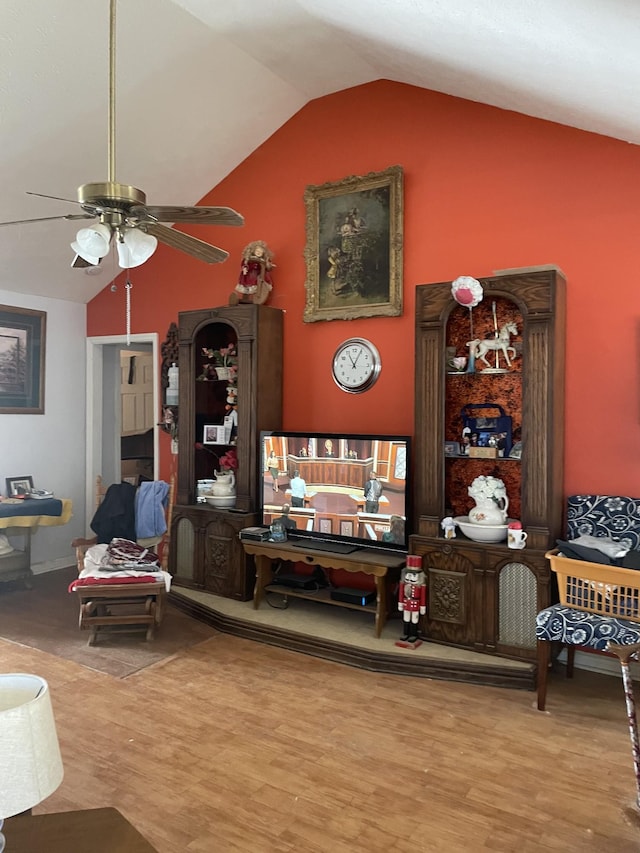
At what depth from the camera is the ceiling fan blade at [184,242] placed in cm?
273

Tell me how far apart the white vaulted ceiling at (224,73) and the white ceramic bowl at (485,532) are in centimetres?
227

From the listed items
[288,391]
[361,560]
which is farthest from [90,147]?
[361,560]

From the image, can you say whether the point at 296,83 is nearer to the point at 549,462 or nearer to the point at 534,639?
the point at 549,462

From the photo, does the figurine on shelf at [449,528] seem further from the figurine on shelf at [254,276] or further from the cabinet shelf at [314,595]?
the figurine on shelf at [254,276]

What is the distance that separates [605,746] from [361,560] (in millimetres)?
1662

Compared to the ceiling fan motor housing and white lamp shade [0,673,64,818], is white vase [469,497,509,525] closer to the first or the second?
the ceiling fan motor housing

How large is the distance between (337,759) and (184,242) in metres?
2.39

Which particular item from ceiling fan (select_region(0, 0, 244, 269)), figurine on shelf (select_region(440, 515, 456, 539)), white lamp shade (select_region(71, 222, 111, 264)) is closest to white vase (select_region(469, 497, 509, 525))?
figurine on shelf (select_region(440, 515, 456, 539))

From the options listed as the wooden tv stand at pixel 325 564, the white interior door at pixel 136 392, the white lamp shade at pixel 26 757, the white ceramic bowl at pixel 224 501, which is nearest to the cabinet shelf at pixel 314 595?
the wooden tv stand at pixel 325 564

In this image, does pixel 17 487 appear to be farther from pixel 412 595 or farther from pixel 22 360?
pixel 412 595

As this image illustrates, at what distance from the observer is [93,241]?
245 cm

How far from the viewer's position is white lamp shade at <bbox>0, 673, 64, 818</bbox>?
3.85ft

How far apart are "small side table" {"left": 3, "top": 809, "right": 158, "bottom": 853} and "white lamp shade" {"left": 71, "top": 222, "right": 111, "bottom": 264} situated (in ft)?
6.14

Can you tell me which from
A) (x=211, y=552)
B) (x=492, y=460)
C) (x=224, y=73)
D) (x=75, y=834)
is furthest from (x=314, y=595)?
(x=224, y=73)
